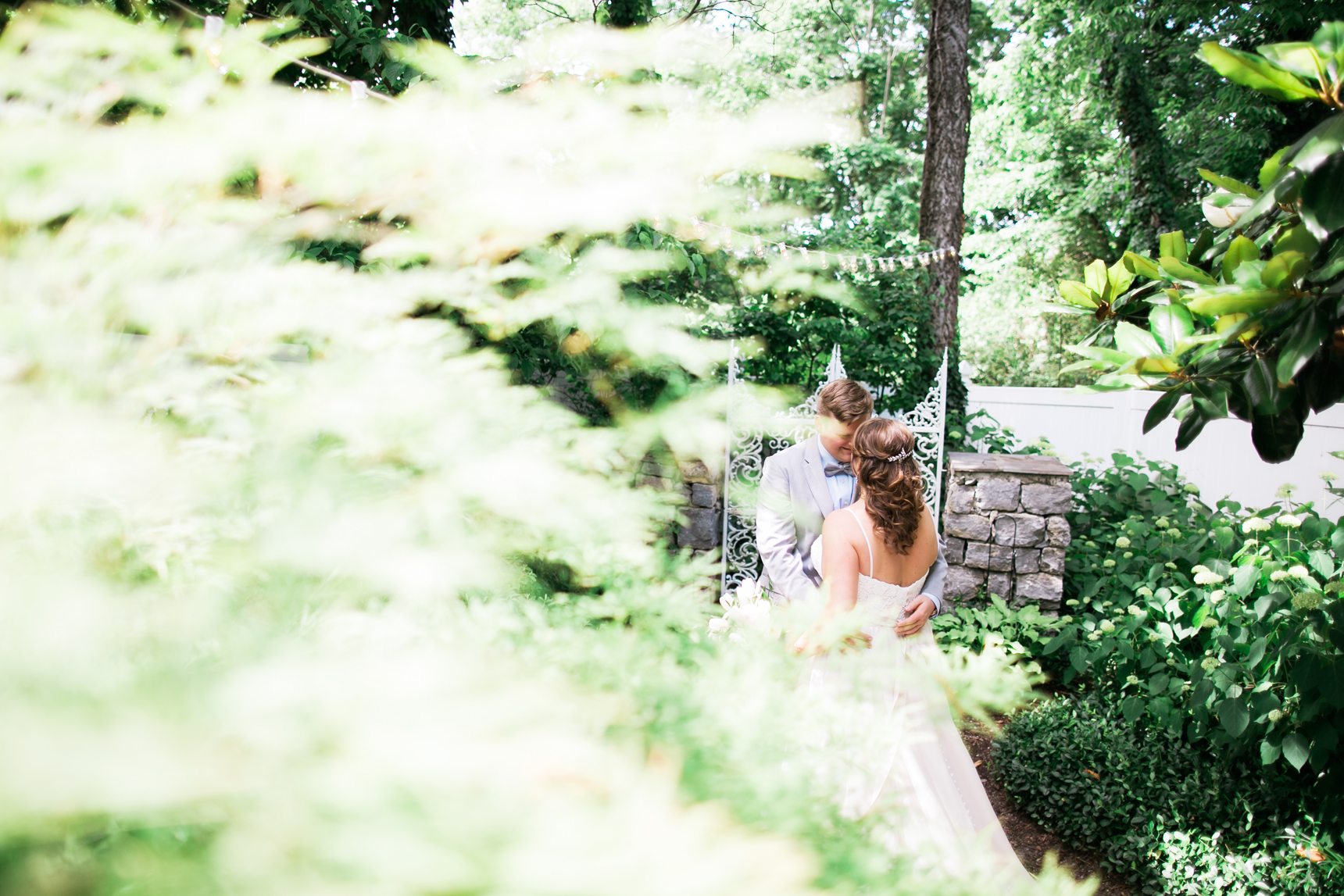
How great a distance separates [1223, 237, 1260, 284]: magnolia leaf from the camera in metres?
1.17

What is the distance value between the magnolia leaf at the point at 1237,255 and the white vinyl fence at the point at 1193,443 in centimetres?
258

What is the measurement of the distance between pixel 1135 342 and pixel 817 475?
87.8 inches

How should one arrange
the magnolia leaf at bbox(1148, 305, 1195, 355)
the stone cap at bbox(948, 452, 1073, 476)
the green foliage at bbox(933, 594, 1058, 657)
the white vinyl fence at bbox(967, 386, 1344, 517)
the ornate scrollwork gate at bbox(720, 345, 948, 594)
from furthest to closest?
1. the white vinyl fence at bbox(967, 386, 1344, 517)
2. the ornate scrollwork gate at bbox(720, 345, 948, 594)
3. the stone cap at bbox(948, 452, 1073, 476)
4. the green foliage at bbox(933, 594, 1058, 657)
5. the magnolia leaf at bbox(1148, 305, 1195, 355)

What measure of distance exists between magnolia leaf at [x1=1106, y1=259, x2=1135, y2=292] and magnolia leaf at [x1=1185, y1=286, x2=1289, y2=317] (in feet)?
1.56

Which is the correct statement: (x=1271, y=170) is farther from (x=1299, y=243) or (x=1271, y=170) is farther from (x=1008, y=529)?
(x=1008, y=529)

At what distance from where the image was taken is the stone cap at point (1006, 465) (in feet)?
15.7

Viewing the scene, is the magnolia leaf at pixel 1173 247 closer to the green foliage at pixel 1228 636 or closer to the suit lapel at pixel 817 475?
the green foliage at pixel 1228 636

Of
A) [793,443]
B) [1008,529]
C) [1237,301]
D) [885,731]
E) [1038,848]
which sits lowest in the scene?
[1038,848]

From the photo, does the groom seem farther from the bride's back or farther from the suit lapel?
the bride's back

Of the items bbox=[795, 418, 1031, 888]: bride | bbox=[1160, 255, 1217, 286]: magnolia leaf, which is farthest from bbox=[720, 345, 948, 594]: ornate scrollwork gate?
bbox=[1160, 255, 1217, 286]: magnolia leaf

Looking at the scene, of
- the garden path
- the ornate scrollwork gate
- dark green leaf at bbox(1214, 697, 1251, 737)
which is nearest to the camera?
dark green leaf at bbox(1214, 697, 1251, 737)

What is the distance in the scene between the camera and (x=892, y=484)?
2566 millimetres

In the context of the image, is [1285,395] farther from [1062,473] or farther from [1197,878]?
[1062,473]

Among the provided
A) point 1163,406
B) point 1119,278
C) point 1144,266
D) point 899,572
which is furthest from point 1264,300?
point 899,572
